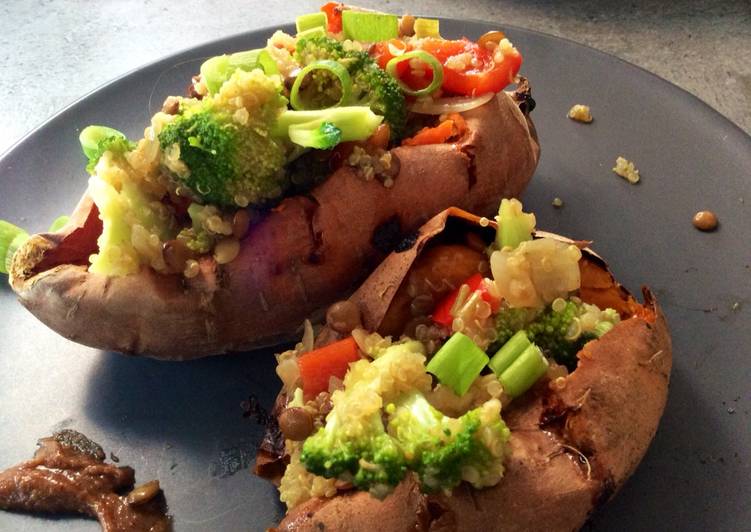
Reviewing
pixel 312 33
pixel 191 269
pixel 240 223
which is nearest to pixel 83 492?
pixel 191 269

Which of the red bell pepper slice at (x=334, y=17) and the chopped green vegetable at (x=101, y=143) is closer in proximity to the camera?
the chopped green vegetable at (x=101, y=143)

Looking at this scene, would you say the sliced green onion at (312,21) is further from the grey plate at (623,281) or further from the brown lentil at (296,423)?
the brown lentil at (296,423)

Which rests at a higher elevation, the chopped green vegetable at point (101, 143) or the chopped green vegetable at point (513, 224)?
the chopped green vegetable at point (101, 143)

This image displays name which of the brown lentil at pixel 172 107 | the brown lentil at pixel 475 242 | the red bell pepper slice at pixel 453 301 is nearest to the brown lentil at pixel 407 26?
the brown lentil at pixel 172 107

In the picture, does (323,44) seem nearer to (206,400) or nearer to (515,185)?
(515,185)

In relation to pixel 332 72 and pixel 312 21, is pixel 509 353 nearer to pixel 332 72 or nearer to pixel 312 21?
pixel 332 72

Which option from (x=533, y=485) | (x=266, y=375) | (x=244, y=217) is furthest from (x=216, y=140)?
(x=533, y=485)

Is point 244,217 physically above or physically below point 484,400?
above

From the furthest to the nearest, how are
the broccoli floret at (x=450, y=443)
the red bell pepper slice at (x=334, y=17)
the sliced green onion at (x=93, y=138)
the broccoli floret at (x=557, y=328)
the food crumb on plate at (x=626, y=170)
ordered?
the food crumb on plate at (x=626, y=170)
the red bell pepper slice at (x=334, y=17)
the sliced green onion at (x=93, y=138)
the broccoli floret at (x=557, y=328)
the broccoli floret at (x=450, y=443)
